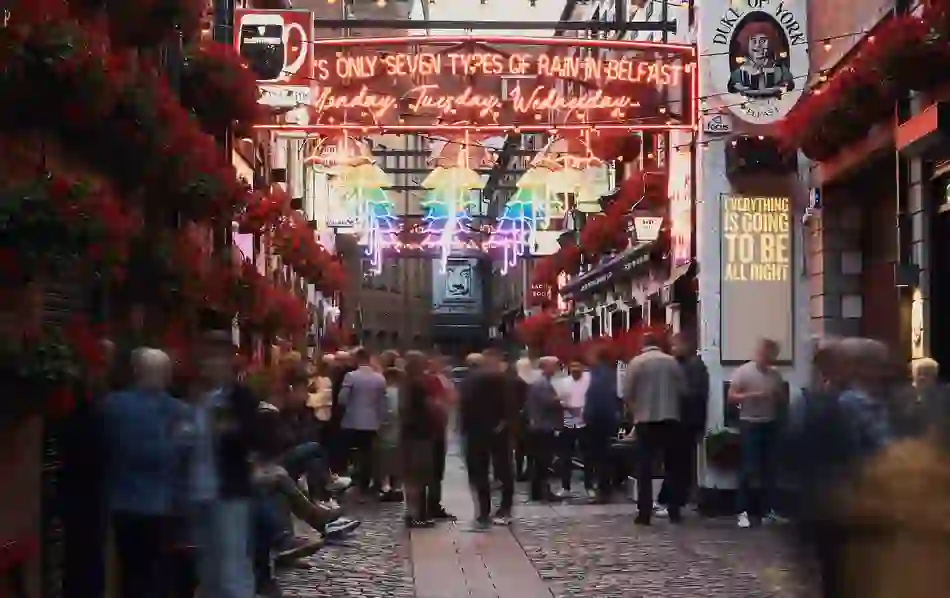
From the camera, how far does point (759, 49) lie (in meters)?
18.0

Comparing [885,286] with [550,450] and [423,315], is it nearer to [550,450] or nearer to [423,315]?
[550,450]

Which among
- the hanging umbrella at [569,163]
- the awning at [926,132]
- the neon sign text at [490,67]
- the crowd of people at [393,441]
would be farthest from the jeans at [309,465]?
the hanging umbrella at [569,163]

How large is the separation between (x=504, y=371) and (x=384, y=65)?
455 cm

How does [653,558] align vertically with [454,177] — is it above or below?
below

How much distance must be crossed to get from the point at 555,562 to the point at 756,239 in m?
6.61

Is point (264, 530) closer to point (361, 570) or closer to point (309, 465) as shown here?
point (361, 570)

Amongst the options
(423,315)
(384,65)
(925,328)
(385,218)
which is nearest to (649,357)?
(925,328)

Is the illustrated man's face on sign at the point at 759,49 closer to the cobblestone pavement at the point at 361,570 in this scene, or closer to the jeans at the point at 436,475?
the jeans at the point at 436,475

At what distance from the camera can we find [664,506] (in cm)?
1723

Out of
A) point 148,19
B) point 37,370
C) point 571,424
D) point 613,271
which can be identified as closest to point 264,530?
point 37,370

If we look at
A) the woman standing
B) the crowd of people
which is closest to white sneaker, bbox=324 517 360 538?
the crowd of people

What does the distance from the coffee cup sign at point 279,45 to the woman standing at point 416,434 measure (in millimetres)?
4384

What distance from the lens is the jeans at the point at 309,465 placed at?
13542mm

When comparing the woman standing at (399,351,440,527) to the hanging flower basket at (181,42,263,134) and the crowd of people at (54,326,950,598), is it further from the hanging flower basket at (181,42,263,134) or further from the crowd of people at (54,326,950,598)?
the hanging flower basket at (181,42,263,134)
